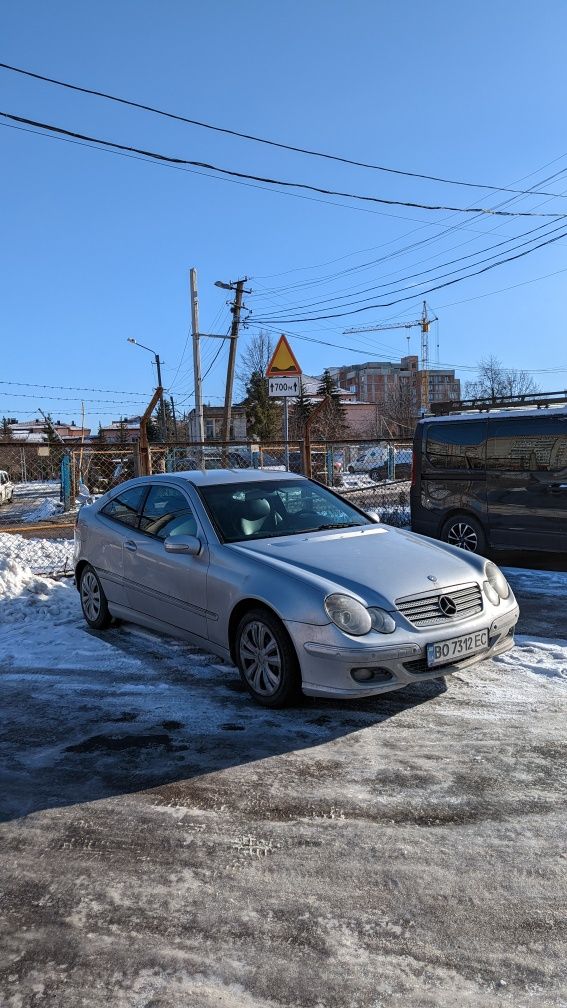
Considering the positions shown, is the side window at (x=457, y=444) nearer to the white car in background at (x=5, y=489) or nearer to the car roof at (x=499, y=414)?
the car roof at (x=499, y=414)

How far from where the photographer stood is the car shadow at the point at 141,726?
3.89 m

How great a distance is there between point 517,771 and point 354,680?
0.96 metres

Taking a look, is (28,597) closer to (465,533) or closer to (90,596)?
(90,596)

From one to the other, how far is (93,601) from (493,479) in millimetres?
4838

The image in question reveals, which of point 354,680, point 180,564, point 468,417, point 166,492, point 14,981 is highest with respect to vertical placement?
point 468,417

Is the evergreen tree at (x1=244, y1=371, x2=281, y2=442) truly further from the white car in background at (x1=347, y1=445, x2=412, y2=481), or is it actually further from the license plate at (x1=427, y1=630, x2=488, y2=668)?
the license plate at (x1=427, y1=630, x2=488, y2=668)

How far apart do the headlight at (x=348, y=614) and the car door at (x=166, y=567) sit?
1196 millimetres

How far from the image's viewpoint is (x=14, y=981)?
2441mm

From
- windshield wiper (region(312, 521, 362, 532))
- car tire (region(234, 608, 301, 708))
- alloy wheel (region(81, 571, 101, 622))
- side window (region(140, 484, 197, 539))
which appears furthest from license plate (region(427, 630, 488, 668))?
alloy wheel (region(81, 571, 101, 622))

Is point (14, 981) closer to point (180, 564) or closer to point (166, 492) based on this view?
point (180, 564)

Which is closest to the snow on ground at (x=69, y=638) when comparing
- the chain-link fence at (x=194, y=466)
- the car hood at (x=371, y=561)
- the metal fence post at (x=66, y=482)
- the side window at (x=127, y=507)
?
the car hood at (x=371, y=561)

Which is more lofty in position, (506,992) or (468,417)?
(468,417)

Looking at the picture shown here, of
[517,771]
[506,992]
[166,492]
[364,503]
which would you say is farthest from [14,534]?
→ [506,992]

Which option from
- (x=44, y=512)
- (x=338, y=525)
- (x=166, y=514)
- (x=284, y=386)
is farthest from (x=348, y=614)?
(x=44, y=512)
